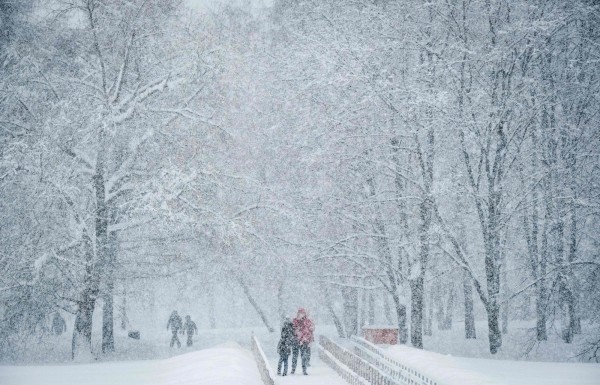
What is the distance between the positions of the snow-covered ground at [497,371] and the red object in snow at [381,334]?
2.24 meters

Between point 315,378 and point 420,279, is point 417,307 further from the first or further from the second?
point 315,378

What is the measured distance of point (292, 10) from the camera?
27500mm

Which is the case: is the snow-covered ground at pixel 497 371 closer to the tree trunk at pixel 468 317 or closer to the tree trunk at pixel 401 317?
the tree trunk at pixel 401 317

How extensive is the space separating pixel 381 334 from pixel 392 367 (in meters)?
6.86

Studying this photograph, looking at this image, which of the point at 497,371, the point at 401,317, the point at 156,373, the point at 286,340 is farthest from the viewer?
the point at 401,317

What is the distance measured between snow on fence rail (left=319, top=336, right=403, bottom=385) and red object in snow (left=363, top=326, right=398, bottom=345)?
153 cm

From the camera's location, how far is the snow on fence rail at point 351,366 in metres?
11.7

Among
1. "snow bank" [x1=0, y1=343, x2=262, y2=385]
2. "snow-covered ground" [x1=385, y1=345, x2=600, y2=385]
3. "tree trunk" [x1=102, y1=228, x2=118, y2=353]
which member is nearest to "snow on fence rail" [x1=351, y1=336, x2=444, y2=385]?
"snow-covered ground" [x1=385, y1=345, x2=600, y2=385]

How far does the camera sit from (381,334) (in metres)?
21.0

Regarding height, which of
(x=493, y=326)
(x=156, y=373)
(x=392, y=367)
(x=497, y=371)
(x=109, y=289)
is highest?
(x=109, y=289)

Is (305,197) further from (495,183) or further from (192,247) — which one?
(495,183)

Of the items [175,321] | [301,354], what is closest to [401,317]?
[301,354]

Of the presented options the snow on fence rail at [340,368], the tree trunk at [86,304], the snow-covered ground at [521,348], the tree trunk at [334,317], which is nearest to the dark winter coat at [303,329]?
the snow on fence rail at [340,368]

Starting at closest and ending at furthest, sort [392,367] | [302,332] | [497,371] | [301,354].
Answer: [392,367] → [497,371] → [302,332] → [301,354]
